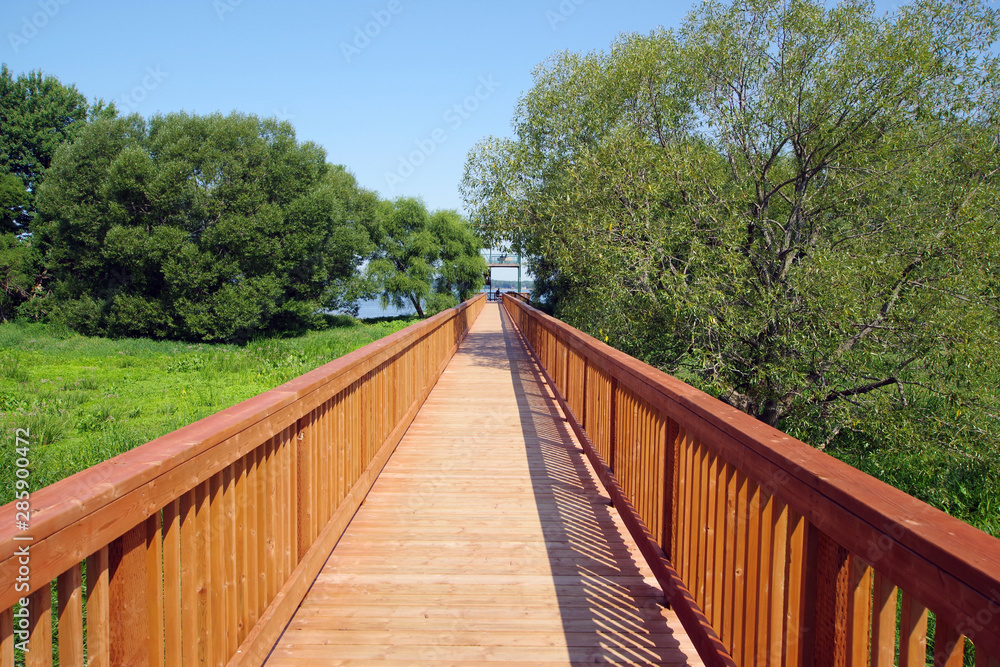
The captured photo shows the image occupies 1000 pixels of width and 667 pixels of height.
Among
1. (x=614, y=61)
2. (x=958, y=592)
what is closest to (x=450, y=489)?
(x=958, y=592)

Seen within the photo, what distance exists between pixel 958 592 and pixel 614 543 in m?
2.85

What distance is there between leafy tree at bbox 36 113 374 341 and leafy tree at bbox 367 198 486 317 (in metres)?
12.9

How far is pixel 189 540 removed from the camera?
1.85 m

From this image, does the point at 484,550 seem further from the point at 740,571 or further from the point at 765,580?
the point at 765,580

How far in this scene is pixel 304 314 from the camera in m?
30.6

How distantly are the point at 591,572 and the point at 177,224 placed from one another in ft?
89.1

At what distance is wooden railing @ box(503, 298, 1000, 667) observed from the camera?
1138mm

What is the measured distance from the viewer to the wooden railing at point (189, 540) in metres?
1.24

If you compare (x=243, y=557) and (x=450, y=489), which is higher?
(x=243, y=557)

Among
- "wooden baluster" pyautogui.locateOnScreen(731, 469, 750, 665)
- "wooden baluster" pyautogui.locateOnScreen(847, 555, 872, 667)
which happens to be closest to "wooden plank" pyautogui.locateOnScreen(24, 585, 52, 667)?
"wooden baluster" pyautogui.locateOnScreen(847, 555, 872, 667)

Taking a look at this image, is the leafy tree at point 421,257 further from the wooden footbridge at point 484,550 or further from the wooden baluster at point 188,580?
the wooden baluster at point 188,580

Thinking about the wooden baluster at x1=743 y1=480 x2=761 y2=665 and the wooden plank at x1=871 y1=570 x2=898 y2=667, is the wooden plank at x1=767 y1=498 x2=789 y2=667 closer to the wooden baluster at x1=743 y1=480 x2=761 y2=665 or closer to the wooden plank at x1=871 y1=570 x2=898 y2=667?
the wooden baluster at x1=743 y1=480 x2=761 y2=665

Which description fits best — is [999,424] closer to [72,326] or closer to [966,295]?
[966,295]

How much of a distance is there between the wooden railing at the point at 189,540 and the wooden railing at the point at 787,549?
162 cm
